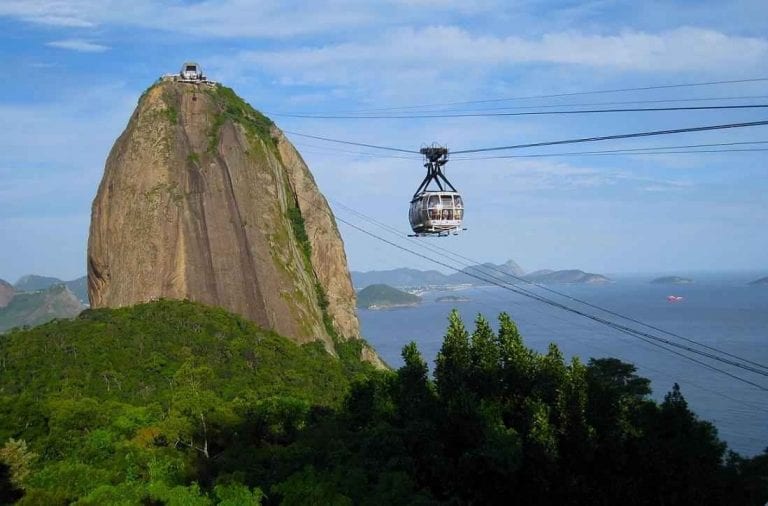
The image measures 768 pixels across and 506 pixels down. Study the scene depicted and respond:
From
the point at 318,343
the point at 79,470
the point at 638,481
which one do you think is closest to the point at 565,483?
the point at 638,481

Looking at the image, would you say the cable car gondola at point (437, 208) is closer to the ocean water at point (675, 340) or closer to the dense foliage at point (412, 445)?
the dense foliage at point (412, 445)

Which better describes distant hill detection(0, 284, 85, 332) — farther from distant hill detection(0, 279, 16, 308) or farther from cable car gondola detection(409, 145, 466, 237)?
cable car gondola detection(409, 145, 466, 237)

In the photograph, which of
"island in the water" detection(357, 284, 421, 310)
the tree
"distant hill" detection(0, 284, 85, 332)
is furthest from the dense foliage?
"island in the water" detection(357, 284, 421, 310)

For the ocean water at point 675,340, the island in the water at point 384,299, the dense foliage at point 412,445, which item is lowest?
the island in the water at point 384,299

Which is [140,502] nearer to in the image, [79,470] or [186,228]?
[79,470]

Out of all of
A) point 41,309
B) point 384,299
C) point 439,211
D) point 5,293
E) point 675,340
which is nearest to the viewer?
point 439,211

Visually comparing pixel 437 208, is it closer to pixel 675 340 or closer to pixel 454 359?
pixel 454 359

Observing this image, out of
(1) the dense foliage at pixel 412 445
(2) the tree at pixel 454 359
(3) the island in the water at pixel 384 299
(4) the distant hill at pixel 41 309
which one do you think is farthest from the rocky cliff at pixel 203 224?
(3) the island in the water at pixel 384 299

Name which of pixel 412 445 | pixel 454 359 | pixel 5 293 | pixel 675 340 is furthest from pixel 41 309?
pixel 412 445
